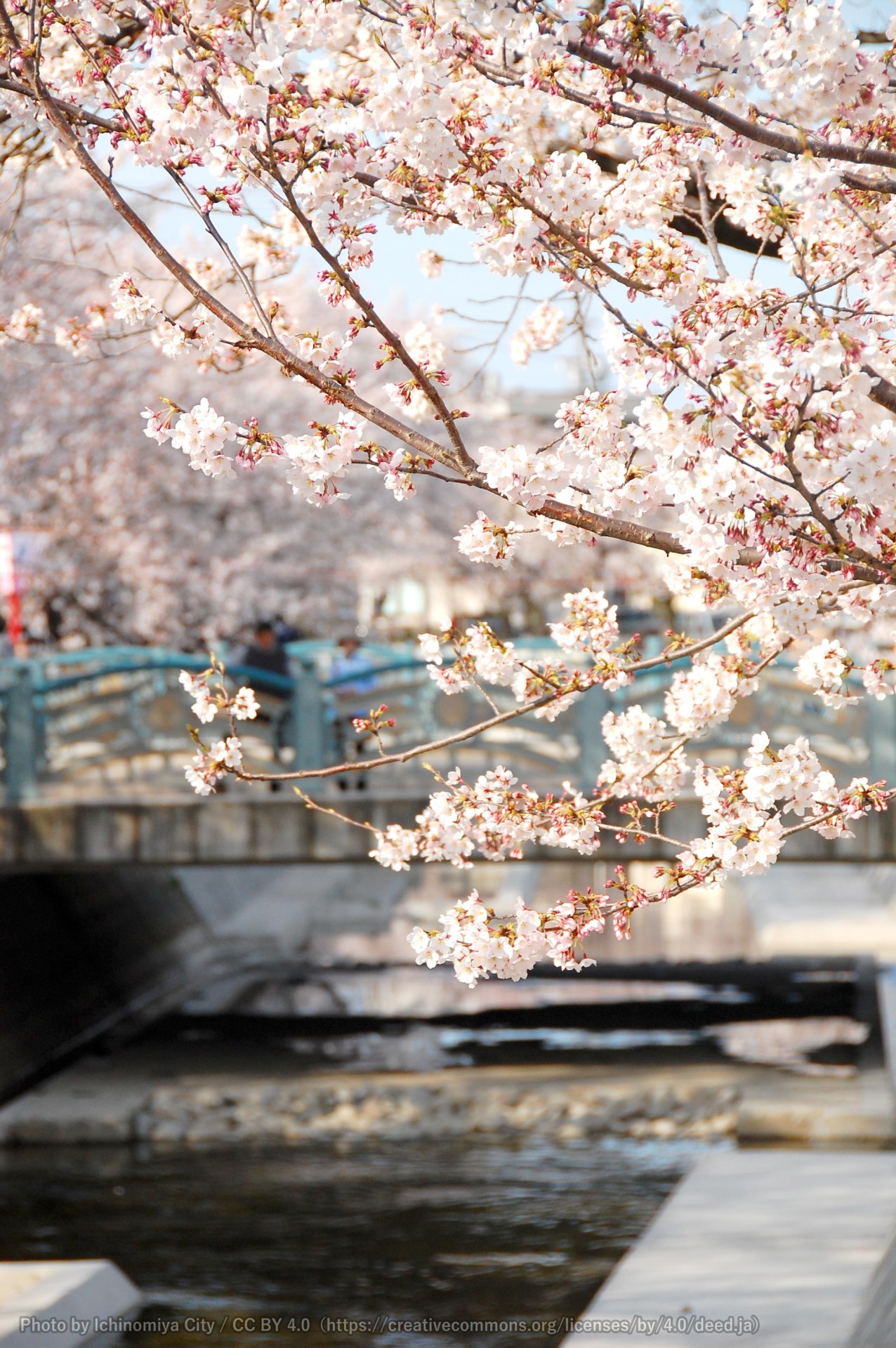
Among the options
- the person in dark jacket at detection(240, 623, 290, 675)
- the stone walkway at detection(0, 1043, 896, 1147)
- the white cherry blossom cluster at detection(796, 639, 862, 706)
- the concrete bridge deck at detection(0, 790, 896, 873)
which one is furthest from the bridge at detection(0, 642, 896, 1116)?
the white cherry blossom cluster at detection(796, 639, 862, 706)

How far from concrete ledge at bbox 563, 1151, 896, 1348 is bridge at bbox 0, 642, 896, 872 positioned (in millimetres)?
3932

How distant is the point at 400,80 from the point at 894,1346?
14.1 feet

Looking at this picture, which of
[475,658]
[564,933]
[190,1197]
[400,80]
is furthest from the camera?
[190,1197]

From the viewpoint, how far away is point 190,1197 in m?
11.8

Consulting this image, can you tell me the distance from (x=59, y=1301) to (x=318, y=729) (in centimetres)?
671

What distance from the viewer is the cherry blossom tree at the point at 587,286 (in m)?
3.85

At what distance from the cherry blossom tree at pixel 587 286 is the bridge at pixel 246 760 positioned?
8.20 meters

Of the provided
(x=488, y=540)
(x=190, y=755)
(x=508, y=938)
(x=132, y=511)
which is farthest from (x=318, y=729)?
(x=132, y=511)

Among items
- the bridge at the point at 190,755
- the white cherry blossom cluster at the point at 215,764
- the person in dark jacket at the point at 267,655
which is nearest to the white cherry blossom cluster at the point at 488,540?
the white cherry blossom cluster at the point at 215,764

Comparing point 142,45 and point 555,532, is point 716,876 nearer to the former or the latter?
point 555,532

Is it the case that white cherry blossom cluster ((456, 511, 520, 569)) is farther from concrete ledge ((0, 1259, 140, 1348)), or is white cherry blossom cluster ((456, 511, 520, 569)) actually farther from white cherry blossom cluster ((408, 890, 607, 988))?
concrete ledge ((0, 1259, 140, 1348))

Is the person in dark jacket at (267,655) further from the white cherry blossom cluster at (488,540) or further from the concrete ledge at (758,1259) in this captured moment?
the white cherry blossom cluster at (488,540)

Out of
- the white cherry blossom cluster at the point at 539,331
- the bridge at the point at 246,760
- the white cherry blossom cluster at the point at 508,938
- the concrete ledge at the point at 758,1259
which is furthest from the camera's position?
the bridge at the point at 246,760

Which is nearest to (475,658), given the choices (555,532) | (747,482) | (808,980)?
(555,532)
